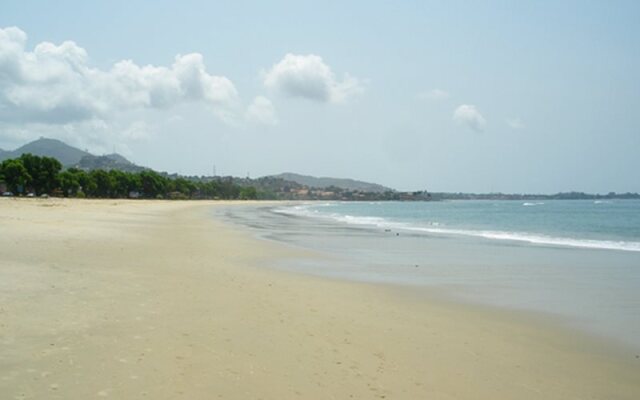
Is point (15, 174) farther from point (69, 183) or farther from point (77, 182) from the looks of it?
point (77, 182)

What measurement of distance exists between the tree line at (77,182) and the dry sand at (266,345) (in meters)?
84.9

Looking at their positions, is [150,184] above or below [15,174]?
below

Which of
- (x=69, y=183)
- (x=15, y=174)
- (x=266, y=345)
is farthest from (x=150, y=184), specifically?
(x=266, y=345)

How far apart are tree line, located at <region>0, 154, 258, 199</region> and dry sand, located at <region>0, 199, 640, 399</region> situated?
8493 centimetres

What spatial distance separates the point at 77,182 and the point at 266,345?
351 feet

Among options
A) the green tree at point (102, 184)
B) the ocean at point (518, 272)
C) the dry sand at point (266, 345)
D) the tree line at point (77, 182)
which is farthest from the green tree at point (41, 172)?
the dry sand at point (266, 345)

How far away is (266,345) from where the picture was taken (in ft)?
25.2

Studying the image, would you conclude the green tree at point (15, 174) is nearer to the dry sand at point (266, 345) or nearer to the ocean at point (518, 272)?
the ocean at point (518, 272)

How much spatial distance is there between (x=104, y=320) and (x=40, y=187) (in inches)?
3678

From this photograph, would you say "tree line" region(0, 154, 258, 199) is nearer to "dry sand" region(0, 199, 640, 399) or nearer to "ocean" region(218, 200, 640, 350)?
"ocean" region(218, 200, 640, 350)

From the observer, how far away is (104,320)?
8375 mm

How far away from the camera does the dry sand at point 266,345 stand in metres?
6.07

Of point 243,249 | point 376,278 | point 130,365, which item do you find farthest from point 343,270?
point 130,365

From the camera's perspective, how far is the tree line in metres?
87.1
